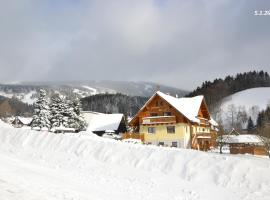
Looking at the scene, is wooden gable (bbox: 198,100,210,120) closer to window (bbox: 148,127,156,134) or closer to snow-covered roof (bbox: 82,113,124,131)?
window (bbox: 148,127,156,134)

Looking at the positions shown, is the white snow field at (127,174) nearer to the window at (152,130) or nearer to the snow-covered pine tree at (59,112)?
the window at (152,130)

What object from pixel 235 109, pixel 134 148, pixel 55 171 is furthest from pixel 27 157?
pixel 235 109

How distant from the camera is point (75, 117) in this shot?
7788 centimetres

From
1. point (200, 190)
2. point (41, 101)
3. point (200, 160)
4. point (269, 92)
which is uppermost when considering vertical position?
point (269, 92)

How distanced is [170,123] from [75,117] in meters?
27.4

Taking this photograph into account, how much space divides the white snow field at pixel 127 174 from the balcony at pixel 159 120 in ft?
98.8

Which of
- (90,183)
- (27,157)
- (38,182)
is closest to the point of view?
(38,182)

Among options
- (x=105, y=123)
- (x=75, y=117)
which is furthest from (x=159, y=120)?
(x=105, y=123)

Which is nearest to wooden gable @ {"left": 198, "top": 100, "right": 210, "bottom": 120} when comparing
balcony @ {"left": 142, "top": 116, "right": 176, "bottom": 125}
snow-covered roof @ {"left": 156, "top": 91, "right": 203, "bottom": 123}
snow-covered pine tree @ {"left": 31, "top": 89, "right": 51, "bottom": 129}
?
snow-covered roof @ {"left": 156, "top": 91, "right": 203, "bottom": 123}

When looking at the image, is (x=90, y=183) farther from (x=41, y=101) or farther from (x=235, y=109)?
(x=235, y=109)

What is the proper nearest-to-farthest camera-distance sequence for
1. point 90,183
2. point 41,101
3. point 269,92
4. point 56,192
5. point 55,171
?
point 56,192, point 90,183, point 55,171, point 41,101, point 269,92

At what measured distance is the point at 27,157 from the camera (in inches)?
1022

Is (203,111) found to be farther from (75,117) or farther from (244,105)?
(244,105)

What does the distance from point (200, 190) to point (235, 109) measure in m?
163
